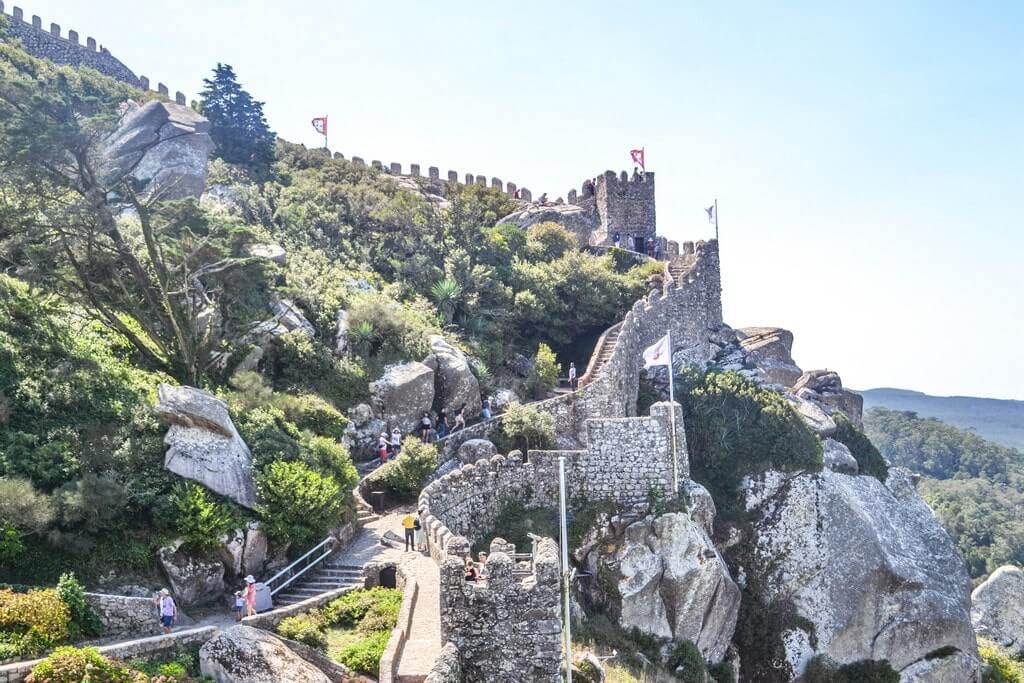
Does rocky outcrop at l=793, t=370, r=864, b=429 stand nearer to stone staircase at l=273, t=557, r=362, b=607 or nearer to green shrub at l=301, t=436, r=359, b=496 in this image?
green shrub at l=301, t=436, r=359, b=496

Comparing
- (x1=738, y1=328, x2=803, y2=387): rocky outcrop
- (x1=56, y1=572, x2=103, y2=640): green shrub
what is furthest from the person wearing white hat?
(x1=738, y1=328, x2=803, y2=387): rocky outcrop

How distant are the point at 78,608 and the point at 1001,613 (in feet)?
133

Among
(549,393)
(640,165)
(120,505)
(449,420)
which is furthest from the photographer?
(640,165)

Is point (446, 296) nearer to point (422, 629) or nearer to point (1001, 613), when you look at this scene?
point (422, 629)

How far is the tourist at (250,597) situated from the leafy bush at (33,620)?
3.32 m

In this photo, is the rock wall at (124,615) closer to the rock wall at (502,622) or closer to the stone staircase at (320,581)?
the stone staircase at (320,581)

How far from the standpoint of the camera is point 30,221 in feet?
77.7

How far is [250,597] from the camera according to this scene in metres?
18.1

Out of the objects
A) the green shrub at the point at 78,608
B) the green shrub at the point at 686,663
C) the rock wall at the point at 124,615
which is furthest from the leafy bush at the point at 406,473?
the green shrub at the point at 78,608

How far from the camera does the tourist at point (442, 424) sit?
29438mm

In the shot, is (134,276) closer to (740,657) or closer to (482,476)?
(482,476)

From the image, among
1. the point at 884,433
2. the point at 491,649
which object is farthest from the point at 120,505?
the point at 884,433

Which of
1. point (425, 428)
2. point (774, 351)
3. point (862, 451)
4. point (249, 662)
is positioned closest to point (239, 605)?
point (249, 662)

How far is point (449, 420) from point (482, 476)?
6.45 metres
